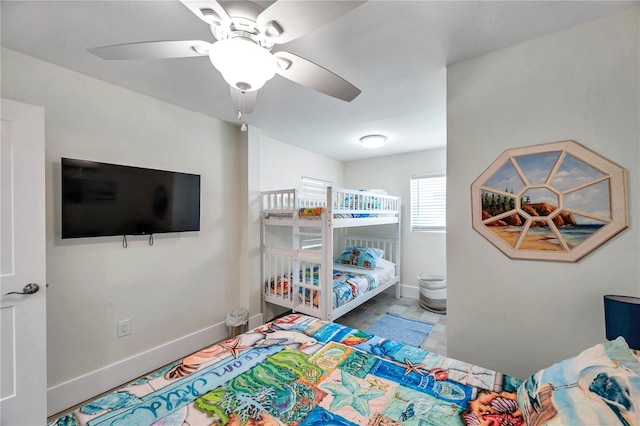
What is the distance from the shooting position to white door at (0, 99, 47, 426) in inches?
56.7

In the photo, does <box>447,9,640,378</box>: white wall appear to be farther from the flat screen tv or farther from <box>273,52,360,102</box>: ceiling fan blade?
the flat screen tv

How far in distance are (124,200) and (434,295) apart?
147 inches

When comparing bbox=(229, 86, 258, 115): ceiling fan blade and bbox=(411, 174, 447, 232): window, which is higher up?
bbox=(229, 86, 258, 115): ceiling fan blade

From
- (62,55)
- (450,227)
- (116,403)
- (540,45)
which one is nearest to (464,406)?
(450,227)

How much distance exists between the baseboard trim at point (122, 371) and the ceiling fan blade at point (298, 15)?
8.76 ft

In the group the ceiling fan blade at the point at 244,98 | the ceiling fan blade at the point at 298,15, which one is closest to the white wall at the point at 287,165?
the ceiling fan blade at the point at 244,98

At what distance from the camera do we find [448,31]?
1.43m

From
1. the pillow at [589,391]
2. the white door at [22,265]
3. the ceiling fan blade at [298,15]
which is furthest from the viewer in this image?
the white door at [22,265]

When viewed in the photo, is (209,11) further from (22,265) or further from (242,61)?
(22,265)

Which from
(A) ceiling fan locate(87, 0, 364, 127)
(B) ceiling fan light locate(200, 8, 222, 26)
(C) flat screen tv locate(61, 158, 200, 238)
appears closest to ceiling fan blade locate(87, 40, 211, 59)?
(A) ceiling fan locate(87, 0, 364, 127)

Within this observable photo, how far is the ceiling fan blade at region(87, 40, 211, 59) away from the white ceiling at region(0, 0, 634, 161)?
0.95ft

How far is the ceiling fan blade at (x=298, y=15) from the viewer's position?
2.77 feet

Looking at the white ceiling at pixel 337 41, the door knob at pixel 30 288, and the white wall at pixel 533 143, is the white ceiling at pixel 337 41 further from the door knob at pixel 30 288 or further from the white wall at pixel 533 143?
the door knob at pixel 30 288

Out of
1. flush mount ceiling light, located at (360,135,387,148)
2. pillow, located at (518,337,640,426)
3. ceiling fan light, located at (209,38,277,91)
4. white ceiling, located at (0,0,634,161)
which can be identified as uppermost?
white ceiling, located at (0,0,634,161)
